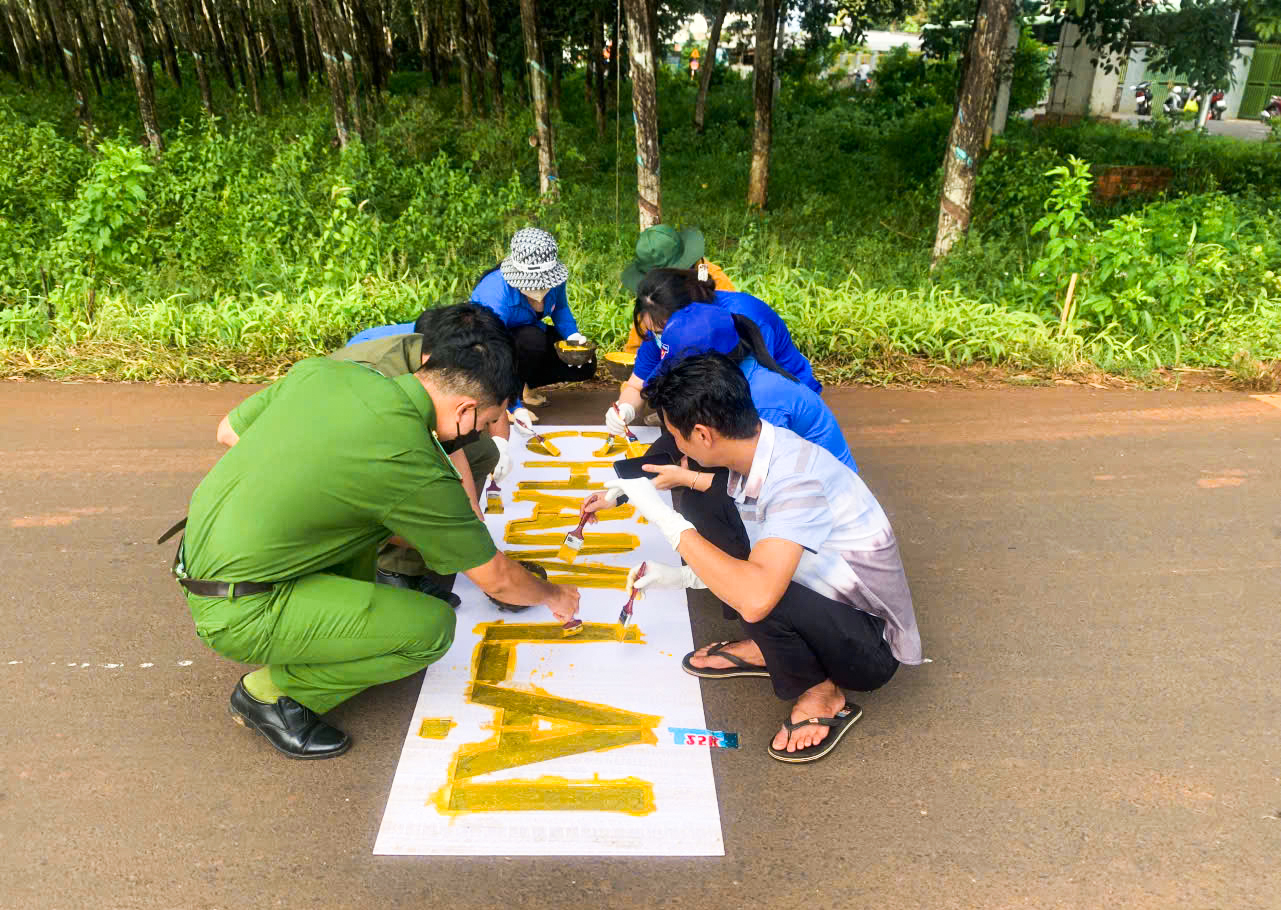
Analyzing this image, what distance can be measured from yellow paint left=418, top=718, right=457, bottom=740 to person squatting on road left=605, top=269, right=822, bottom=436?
1441 millimetres

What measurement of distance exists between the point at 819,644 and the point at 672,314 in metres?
1.39

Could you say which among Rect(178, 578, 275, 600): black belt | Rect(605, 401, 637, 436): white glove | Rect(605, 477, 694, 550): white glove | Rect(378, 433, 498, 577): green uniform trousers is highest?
Rect(605, 477, 694, 550): white glove

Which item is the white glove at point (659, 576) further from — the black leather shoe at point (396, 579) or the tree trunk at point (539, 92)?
the tree trunk at point (539, 92)

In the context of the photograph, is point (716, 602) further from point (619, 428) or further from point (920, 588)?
point (619, 428)

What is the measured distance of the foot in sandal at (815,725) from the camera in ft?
7.60

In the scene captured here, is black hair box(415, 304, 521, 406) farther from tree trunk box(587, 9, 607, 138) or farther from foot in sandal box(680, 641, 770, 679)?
tree trunk box(587, 9, 607, 138)

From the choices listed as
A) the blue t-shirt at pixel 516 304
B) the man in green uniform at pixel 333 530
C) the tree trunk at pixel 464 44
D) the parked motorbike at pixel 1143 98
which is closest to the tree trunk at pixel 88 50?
the tree trunk at pixel 464 44

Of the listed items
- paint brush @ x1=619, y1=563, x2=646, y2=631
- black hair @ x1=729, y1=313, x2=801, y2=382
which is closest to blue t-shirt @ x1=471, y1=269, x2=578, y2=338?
black hair @ x1=729, y1=313, x2=801, y2=382

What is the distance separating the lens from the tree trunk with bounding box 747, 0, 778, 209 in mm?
9609

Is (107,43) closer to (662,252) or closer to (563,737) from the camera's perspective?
(662,252)

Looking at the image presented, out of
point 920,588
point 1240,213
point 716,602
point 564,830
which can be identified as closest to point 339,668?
point 564,830

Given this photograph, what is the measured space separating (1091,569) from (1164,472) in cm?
118

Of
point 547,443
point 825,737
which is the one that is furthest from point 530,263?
point 825,737

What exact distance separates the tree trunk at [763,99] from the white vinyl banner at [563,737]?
7.78 meters
